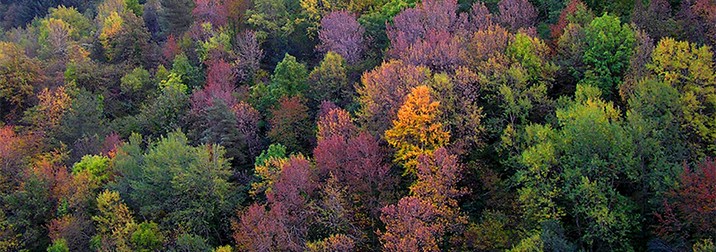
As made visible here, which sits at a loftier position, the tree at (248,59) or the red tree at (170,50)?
the tree at (248,59)

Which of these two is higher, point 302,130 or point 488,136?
point 488,136

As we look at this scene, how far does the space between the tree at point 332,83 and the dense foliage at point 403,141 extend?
232 millimetres

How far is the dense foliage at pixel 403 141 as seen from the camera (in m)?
38.7

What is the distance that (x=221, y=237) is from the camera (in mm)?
49750

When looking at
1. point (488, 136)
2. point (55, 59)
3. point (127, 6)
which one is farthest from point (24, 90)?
point (488, 136)

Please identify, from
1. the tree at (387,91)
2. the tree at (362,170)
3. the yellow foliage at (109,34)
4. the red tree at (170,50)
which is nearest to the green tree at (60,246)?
the tree at (362,170)

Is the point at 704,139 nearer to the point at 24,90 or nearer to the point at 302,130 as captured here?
the point at 302,130

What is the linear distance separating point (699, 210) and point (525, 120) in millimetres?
13477

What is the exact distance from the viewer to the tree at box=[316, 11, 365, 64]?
196ft

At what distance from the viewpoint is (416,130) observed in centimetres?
4312

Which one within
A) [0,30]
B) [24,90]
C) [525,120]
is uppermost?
[525,120]

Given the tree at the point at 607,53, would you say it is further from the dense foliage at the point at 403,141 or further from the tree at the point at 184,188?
the tree at the point at 184,188

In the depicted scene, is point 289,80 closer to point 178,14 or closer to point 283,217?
point 283,217

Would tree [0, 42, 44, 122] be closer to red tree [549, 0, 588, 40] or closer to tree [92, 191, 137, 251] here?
tree [92, 191, 137, 251]
